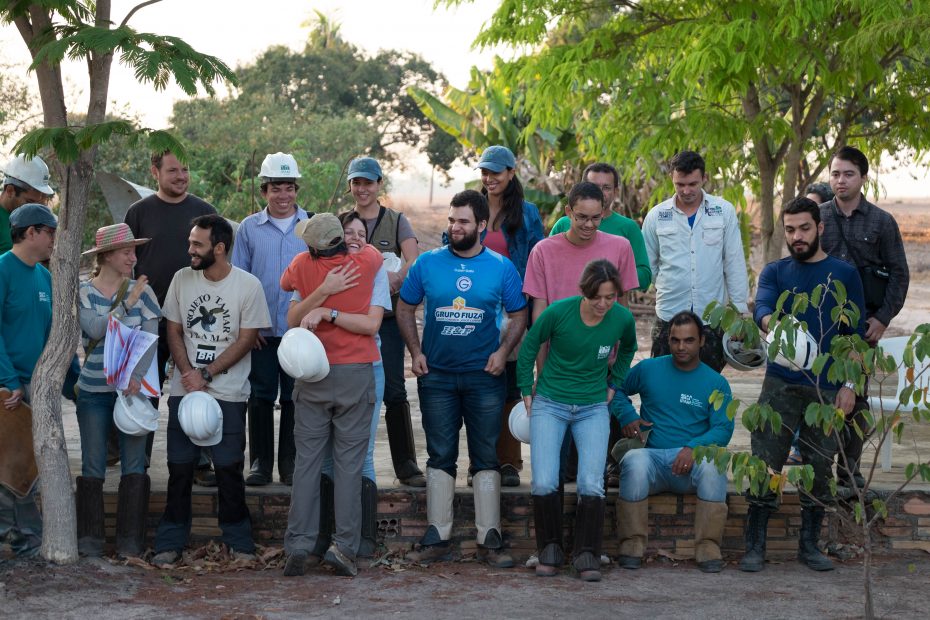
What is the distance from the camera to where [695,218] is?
6.55 m

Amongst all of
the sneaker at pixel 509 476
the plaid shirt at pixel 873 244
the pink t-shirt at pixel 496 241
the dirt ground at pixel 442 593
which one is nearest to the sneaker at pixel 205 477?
the dirt ground at pixel 442 593

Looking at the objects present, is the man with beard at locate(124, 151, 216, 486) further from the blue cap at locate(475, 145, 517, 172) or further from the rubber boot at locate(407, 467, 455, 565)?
the blue cap at locate(475, 145, 517, 172)

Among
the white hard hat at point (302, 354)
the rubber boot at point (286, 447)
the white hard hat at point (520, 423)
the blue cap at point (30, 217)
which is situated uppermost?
the blue cap at point (30, 217)

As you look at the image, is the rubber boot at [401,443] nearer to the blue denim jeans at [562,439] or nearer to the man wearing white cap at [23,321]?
the blue denim jeans at [562,439]

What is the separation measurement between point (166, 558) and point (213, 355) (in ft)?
3.59

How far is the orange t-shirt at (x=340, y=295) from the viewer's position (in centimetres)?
568

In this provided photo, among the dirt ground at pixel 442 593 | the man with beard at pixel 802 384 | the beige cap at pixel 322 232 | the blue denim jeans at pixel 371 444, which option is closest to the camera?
the dirt ground at pixel 442 593

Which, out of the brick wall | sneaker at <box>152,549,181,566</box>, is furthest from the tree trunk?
the brick wall

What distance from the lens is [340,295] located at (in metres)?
5.67

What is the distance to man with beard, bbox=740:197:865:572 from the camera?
5848mm

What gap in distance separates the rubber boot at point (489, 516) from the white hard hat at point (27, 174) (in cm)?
304

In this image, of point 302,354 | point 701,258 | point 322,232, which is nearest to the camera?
point 302,354

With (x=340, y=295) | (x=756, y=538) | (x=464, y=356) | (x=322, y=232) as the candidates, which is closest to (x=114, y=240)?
(x=322, y=232)

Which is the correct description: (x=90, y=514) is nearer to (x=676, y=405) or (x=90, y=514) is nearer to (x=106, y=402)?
(x=106, y=402)
